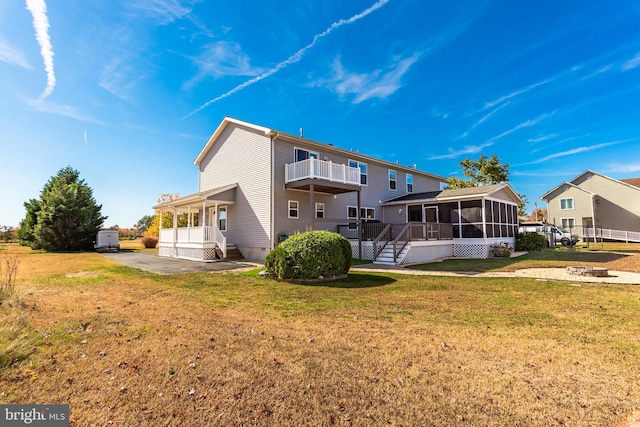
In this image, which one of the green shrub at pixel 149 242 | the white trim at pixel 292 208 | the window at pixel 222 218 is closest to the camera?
the white trim at pixel 292 208

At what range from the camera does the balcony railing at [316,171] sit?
1605 cm

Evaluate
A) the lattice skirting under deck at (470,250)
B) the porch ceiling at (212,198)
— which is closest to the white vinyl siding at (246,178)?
the porch ceiling at (212,198)

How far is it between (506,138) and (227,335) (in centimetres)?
3576

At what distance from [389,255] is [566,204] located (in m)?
32.2

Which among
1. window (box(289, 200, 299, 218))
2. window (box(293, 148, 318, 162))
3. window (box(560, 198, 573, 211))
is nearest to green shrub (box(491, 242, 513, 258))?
window (box(289, 200, 299, 218))

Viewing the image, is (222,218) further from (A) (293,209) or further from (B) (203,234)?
(A) (293,209)

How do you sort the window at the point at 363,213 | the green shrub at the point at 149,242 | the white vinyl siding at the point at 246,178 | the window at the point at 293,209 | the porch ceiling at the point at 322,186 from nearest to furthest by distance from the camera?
the porch ceiling at the point at 322,186, the white vinyl siding at the point at 246,178, the window at the point at 293,209, the window at the point at 363,213, the green shrub at the point at 149,242

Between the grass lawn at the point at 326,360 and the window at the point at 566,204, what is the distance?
35.1 meters

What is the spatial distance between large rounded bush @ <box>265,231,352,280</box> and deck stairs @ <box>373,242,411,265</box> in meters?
5.44

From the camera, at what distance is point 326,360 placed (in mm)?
3801

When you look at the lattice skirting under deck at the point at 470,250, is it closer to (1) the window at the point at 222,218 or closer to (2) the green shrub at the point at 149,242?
(1) the window at the point at 222,218

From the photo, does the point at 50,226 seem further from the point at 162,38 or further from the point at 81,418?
the point at 81,418

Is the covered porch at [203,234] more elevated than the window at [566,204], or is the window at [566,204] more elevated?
the window at [566,204]

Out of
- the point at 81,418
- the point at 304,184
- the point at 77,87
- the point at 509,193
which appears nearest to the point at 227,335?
the point at 81,418
